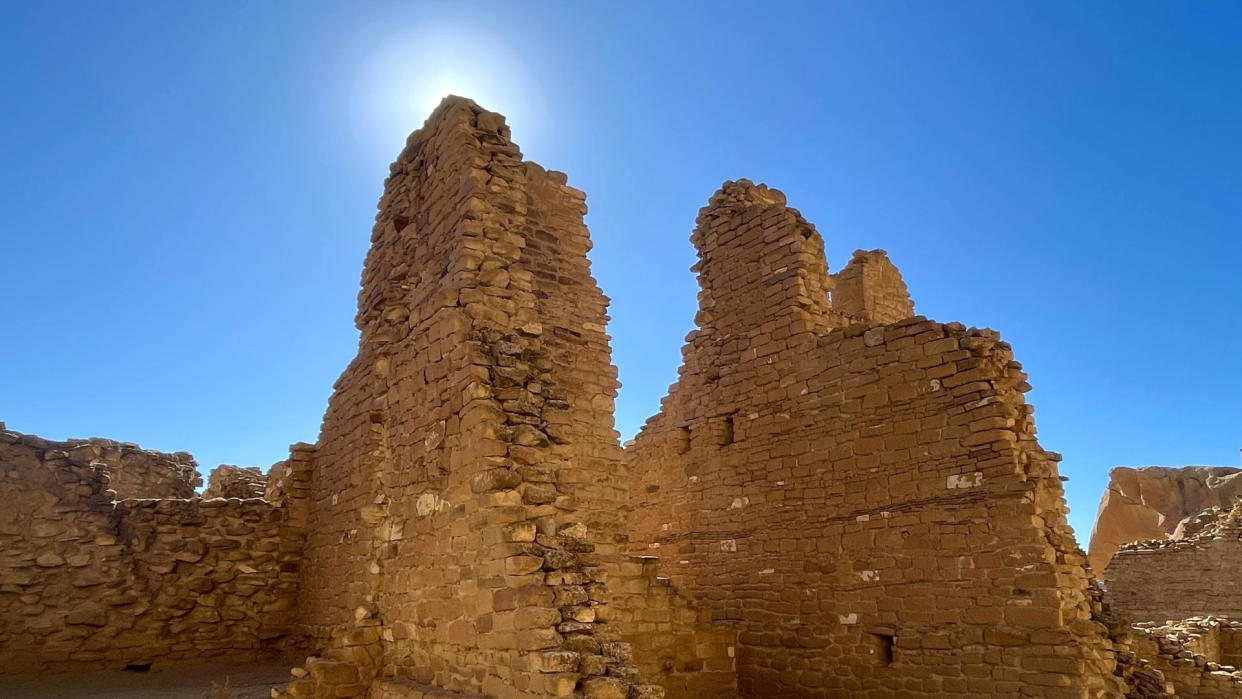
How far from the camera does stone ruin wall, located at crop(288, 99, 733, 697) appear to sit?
17.6 feet

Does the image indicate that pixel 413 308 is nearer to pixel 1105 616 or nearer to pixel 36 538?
pixel 36 538

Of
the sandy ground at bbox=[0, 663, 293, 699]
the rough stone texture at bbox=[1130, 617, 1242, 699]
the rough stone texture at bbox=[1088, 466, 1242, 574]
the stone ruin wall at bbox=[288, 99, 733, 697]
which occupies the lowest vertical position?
the sandy ground at bbox=[0, 663, 293, 699]

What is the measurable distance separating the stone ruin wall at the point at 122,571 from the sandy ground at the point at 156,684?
0.74 feet

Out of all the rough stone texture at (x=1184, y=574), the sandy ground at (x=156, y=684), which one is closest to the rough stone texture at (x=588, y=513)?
the sandy ground at (x=156, y=684)

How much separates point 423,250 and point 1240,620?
18261 millimetres

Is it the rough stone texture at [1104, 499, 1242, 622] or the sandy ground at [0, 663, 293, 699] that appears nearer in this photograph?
the sandy ground at [0, 663, 293, 699]

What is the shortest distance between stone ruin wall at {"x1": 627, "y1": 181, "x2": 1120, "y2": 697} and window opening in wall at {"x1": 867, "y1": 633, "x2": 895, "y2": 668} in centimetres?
2

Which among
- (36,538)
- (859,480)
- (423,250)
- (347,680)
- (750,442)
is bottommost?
(347,680)

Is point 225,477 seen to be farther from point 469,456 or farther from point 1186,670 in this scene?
point 1186,670

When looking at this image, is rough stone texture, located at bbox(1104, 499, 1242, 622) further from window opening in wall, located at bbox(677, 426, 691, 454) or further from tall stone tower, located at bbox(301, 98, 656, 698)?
tall stone tower, located at bbox(301, 98, 656, 698)

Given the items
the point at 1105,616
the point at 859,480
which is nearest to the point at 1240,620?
the point at 1105,616

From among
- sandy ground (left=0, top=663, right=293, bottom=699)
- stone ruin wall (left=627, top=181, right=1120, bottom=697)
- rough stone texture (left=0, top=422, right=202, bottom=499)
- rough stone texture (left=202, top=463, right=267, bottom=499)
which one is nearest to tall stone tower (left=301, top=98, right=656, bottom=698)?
sandy ground (left=0, top=663, right=293, bottom=699)

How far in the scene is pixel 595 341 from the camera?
1184 centimetres

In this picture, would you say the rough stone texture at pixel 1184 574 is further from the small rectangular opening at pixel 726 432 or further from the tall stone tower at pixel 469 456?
the tall stone tower at pixel 469 456
